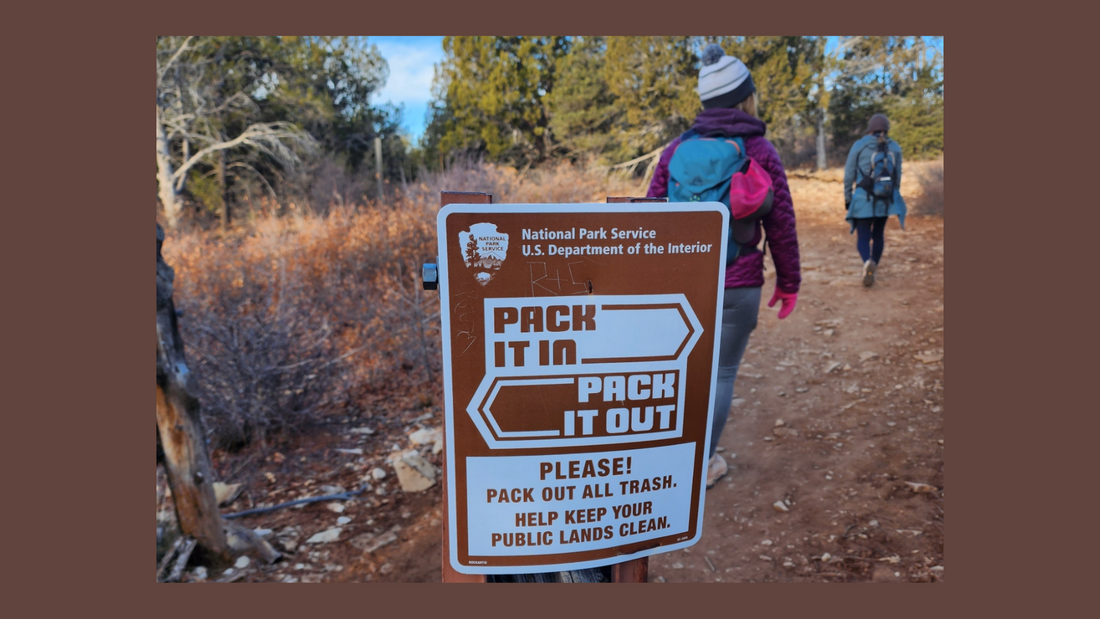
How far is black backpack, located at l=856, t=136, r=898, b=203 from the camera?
17.2ft

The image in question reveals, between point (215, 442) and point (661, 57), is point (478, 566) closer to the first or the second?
point (215, 442)

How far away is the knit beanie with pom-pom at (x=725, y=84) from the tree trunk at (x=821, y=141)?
371 cm

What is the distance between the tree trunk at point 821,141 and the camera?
5.87m

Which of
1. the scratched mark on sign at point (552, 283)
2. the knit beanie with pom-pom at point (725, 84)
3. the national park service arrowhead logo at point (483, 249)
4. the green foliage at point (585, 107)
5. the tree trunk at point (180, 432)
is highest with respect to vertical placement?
the green foliage at point (585, 107)

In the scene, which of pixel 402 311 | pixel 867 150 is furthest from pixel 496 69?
pixel 867 150

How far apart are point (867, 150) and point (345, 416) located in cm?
487

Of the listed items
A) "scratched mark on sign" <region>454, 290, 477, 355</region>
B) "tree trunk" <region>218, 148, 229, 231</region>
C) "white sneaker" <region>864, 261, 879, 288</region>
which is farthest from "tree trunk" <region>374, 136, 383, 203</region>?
"scratched mark on sign" <region>454, 290, 477, 355</region>

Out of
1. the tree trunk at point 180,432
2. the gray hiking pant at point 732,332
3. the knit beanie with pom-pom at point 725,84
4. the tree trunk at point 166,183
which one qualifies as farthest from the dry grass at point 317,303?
the knit beanie with pom-pom at point 725,84

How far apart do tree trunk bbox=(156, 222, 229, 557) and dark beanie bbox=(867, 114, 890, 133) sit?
5.40 metres

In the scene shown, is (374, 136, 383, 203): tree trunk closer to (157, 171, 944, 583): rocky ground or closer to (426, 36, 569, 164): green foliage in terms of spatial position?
(426, 36, 569, 164): green foliage

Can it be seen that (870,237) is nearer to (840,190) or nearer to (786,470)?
(840,190)

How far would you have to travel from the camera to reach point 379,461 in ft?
13.0

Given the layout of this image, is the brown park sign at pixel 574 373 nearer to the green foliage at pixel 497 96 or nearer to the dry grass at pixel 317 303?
the dry grass at pixel 317 303

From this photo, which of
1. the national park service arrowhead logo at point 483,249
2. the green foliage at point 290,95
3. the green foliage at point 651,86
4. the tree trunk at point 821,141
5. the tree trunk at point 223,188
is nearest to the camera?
the national park service arrowhead logo at point 483,249
